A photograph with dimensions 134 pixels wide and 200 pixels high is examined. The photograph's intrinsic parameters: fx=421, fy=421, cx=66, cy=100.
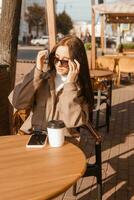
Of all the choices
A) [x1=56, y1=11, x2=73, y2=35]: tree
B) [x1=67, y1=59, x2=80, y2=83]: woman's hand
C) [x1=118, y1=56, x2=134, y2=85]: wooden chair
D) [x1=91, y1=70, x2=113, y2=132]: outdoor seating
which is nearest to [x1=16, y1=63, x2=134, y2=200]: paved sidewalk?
[x1=91, y1=70, x2=113, y2=132]: outdoor seating

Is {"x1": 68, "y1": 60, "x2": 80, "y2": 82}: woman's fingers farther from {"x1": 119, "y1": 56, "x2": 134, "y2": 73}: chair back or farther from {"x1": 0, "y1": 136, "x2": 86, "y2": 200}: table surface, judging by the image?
{"x1": 119, "y1": 56, "x2": 134, "y2": 73}: chair back

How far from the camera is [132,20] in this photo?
1539 centimetres

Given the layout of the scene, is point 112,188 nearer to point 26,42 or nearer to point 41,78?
point 41,78

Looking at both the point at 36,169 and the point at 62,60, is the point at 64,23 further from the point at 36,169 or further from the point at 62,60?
the point at 36,169

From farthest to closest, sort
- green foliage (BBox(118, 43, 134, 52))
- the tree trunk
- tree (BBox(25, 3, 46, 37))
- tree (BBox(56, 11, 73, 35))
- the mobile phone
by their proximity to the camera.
→ tree (BBox(56, 11, 73, 35)) < tree (BBox(25, 3, 46, 37)) < green foliage (BBox(118, 43, 134, 52)) < the tree trunk < the mobile phone

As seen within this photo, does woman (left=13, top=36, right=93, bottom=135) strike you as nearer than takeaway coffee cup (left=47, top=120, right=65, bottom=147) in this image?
No

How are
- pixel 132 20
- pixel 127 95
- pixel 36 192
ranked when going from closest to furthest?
pixel 36 192 < pixel 127 95 < pixel 132 20

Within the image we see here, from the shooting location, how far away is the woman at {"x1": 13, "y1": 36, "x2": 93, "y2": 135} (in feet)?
8.95

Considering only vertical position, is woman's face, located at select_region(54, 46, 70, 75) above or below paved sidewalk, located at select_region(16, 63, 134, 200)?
above

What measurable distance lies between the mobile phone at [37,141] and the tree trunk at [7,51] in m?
1.59

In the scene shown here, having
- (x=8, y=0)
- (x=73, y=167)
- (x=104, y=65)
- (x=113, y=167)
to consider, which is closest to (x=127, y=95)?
(x=104, y=65)

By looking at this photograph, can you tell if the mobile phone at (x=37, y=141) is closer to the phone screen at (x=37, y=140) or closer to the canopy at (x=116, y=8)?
the phone screen at (x=37, y=140)

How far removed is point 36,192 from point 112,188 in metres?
2.25

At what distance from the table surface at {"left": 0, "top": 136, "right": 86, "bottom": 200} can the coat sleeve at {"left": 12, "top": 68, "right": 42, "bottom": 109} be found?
41cm
